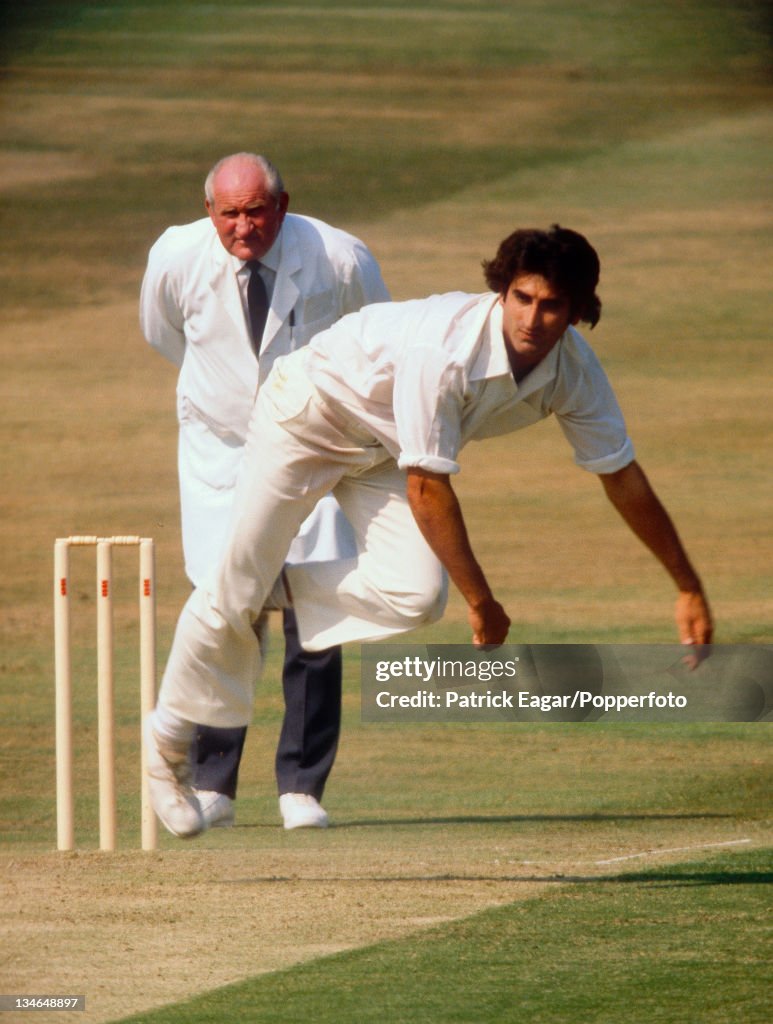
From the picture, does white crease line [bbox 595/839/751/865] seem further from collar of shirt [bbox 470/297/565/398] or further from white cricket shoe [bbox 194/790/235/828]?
collar of shirt [bbox 470/297/565/398]

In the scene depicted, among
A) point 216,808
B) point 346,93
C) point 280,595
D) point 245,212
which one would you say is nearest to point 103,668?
point 216,808

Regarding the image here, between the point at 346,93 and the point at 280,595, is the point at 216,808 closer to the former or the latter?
the point at 280,595

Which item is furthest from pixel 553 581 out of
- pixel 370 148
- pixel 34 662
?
pixel 370 148

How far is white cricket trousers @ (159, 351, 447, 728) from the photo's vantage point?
13.1ft

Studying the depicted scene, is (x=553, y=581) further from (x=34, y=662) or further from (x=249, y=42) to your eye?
(x=249, y=42)

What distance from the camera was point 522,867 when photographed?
4336mm

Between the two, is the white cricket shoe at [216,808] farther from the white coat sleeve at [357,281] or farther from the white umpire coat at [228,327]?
the white coat sleeve at [357,281]

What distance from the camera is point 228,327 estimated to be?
15.9 feet

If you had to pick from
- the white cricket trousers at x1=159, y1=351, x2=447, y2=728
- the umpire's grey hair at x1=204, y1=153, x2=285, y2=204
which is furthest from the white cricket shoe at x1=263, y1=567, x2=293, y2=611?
the umpire's grey hair at x1=204, y1=153, x2=285, y2=204

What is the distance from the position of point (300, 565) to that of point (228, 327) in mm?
876

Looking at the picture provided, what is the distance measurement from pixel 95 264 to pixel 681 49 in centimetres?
542

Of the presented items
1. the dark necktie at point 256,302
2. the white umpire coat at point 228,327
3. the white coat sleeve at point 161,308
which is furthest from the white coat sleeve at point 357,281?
the white coat sleeve at point 161,308

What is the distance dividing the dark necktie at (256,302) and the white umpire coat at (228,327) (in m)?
0.02

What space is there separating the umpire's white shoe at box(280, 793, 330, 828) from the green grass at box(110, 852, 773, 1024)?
1.05 metres
